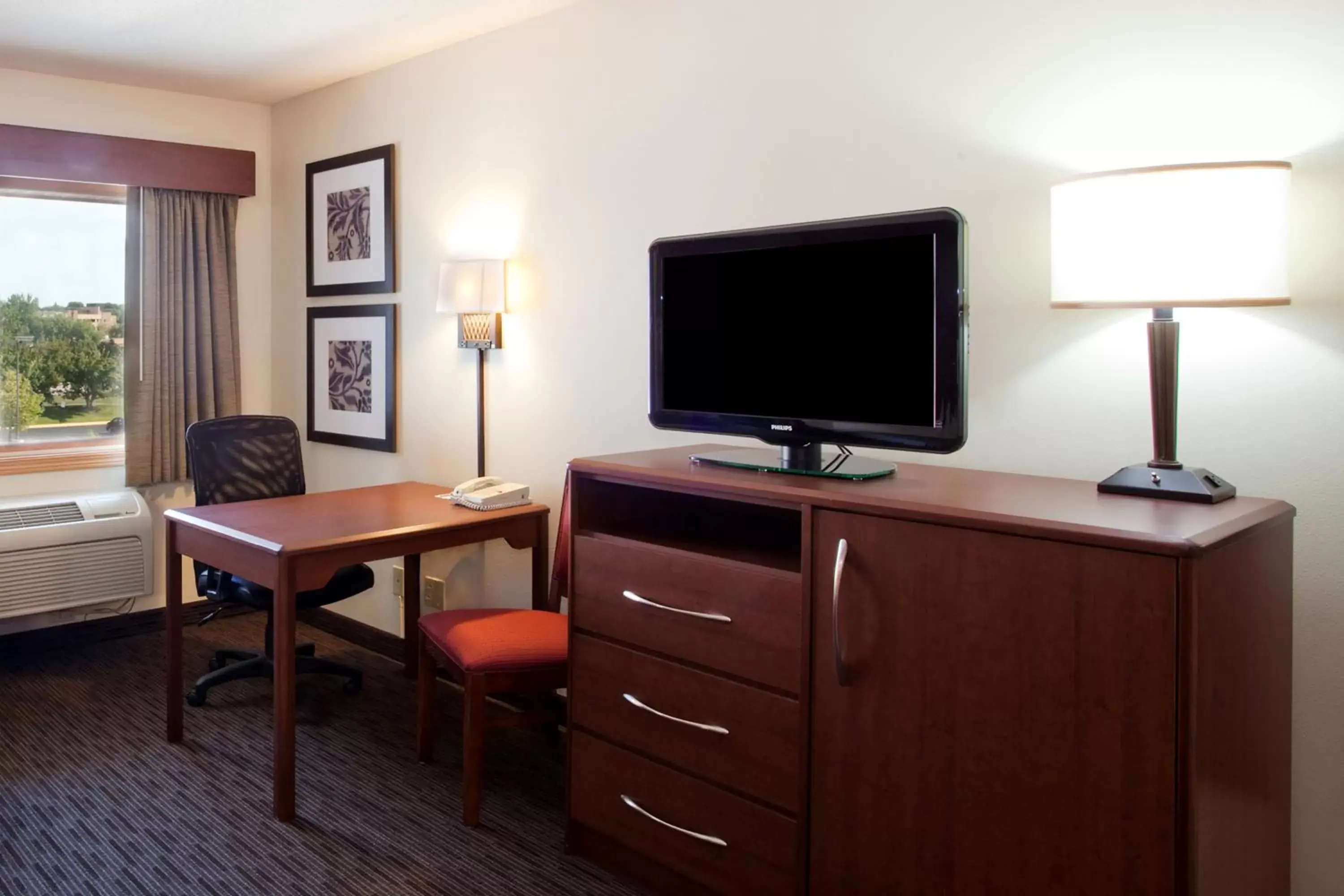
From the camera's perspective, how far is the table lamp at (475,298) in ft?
10.7

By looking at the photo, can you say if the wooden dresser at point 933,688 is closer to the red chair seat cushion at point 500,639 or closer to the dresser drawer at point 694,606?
the dresser drawer at point 694,606

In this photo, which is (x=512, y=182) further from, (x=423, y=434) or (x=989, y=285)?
(x=989, y=285)

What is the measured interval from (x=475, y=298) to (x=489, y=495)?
26.5 inches

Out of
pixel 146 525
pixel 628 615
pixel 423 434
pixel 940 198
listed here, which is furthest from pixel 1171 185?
pixel 146 525

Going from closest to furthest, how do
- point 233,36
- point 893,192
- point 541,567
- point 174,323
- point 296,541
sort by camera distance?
point 893,192 < point 296,541 < point 541,567 < point 233,36 < point 174,323

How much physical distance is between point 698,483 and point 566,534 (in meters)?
0.94

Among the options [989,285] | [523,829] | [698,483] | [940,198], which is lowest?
[523,829]

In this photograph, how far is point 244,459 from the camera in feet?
11.9

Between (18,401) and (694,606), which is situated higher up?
(18,401)

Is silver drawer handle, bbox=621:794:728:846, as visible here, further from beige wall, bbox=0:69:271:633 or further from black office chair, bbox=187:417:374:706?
beige wall, bbox=0:69:271:633

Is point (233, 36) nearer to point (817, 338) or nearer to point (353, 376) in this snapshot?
point (353, 376)

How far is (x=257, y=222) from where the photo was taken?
4.58 metres

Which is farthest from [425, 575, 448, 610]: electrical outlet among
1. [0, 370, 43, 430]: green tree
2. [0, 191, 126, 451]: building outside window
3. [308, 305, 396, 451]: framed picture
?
[0, 370, 43, 430]: green tree

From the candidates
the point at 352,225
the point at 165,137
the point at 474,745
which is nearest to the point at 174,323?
the point at 165,137
